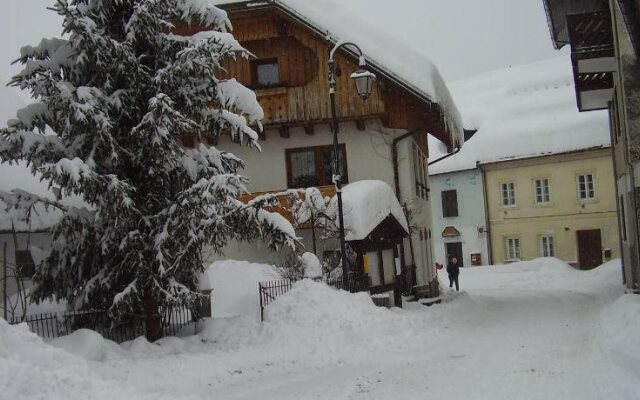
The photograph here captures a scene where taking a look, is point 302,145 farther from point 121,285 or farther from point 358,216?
point 121,285

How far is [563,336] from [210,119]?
8.14 m

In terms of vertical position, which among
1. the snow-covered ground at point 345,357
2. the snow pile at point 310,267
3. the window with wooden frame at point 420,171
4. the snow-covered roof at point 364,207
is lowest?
the snow-covered ground at point 345,357

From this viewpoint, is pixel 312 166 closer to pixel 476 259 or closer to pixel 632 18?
pixel 632 18

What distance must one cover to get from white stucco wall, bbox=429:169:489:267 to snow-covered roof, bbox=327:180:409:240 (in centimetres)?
2033

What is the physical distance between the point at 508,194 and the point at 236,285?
24.2m

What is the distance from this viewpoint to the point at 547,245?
36.5 metres

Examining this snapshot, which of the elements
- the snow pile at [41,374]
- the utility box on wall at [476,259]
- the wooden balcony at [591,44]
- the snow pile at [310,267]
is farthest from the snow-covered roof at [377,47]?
the utility box on wall at [476,259]

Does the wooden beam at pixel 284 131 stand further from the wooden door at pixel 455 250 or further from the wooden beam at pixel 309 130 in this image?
the wooden door at pixel 455 250

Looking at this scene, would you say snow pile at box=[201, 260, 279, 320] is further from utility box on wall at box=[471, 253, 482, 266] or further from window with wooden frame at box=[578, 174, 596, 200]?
window with wooden frame at box=[578, 174, 596, 200]

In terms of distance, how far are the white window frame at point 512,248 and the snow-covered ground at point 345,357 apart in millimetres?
20478

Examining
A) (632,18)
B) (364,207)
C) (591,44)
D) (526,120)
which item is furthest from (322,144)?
(526,120)

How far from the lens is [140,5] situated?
38.0ft

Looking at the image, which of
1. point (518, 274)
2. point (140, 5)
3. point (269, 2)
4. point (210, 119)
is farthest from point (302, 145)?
point (518, 274)

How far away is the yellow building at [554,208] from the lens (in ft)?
114
